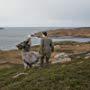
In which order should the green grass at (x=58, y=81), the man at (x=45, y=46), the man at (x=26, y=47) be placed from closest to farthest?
the green grass at (x=58, y=81), the man at (x=45, y=46), the man at (x=26, y=47)

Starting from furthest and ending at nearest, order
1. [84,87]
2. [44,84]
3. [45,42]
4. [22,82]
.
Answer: [45,42] < [22,82] < [44,84] < [84,87]

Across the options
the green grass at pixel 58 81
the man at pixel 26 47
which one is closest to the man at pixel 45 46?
the man at pixel 26 47

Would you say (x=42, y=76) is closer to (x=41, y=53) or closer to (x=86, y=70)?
(x=86, y=70)

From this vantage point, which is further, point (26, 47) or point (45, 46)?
point (26, 47)

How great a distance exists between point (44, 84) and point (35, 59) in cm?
622

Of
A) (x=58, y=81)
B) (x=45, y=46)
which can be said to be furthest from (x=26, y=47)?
(x=58, y=81)

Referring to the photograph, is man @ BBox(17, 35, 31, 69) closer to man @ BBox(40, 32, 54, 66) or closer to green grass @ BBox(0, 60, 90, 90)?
man @ BBox(40, 32, 54, 66)

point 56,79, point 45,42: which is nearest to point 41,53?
point 45,42

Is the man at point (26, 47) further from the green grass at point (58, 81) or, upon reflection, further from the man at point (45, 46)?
the green grass at point (58, 81)

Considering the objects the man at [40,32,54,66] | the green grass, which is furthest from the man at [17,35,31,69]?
the green grass

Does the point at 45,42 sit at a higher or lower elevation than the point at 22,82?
higher

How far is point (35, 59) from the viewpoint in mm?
18797

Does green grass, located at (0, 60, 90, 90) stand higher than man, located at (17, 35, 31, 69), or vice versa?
man, located at (17, 35, 31, 69)

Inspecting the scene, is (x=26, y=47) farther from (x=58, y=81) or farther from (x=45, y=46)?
(x=58, y=81)
